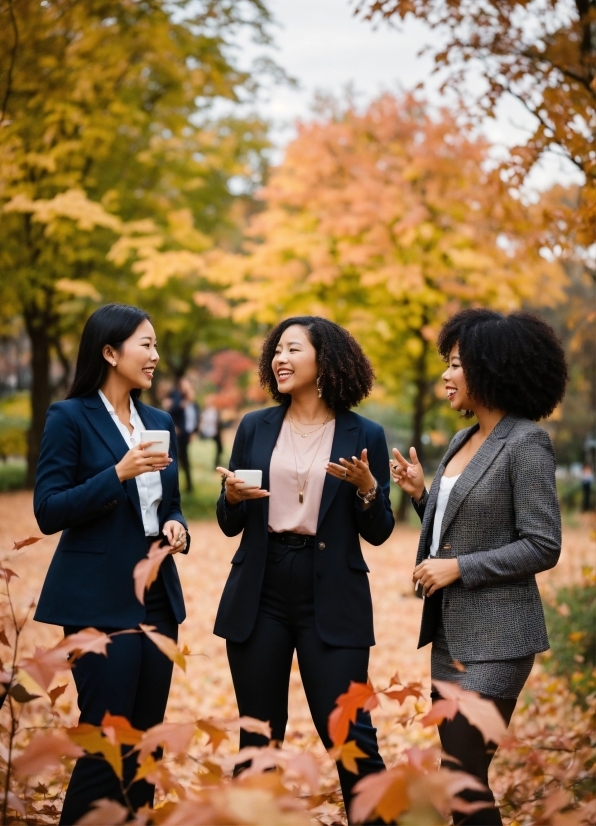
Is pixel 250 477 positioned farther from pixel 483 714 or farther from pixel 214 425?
pixel 214 425

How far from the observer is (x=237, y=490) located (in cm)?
335

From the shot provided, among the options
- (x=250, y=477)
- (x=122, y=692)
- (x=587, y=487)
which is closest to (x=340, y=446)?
(x=250, y=477)

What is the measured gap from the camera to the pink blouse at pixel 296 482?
348 centimetres

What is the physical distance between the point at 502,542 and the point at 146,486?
144cm

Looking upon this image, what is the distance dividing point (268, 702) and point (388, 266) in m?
10.2

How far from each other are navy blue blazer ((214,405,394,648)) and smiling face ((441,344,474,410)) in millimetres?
443

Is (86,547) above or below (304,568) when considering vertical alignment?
above

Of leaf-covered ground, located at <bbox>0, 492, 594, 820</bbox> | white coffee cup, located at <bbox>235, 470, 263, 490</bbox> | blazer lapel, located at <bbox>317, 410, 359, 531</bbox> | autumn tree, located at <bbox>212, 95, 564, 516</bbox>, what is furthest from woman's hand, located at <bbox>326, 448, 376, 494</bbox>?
autumn tree, located at <bbox>212, 95, 564, 516</bbox>

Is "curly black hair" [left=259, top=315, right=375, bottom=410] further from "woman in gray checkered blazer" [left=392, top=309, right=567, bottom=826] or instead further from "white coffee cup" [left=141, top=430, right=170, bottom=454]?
"white coffee cup" [left=141, top=430, right=170, bottom=454]

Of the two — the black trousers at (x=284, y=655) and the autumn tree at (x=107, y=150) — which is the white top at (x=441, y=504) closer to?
the black trousers at (x=284, y=655)

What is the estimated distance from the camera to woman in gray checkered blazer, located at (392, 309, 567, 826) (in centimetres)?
300

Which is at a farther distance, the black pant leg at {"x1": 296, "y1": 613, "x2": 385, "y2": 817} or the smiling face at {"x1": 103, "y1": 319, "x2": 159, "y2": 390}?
the smiling face at {"x1": 103, "y1": 319, "x2": 159, "y2": 390}

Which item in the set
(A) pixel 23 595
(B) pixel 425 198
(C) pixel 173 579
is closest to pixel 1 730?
(C) pixel 173 579

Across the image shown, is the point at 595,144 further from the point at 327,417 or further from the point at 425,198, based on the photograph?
the point at 425,198
